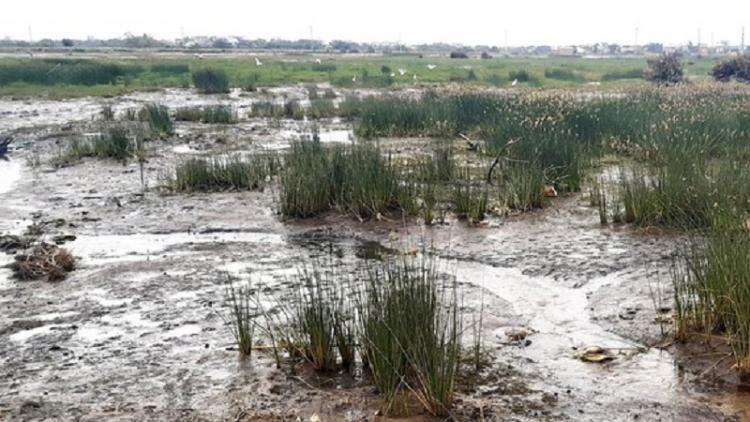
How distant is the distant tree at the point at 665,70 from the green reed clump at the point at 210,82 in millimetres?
20912

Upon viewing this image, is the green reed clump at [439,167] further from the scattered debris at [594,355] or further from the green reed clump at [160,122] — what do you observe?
the green reed clump at [160,122]

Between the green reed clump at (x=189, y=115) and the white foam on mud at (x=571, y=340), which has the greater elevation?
the green reed clump at (x=189, y=115)

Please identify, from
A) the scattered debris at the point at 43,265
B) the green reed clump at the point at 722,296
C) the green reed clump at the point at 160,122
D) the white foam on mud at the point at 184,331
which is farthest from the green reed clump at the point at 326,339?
the green reed clump at the point at 160,122

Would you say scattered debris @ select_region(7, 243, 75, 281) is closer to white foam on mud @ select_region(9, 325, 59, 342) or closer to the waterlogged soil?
the waterlogged soil

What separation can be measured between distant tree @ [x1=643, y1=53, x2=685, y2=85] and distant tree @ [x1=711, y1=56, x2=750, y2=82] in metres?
1.96

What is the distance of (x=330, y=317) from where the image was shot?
5.92 metres

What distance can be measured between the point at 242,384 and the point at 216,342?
1004 mm

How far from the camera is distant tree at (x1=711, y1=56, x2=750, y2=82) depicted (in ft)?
128

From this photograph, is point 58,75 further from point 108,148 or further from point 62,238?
point 62,238

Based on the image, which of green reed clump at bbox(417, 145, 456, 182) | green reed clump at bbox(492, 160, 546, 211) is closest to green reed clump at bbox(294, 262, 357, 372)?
green reed clump at bbox(492, 160, 546, 211)

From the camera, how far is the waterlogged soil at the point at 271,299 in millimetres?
5543

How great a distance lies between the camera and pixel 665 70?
1564 inches

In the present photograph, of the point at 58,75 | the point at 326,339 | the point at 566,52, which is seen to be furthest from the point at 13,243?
the point at 566,52

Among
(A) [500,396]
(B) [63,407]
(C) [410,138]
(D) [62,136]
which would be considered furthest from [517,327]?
(D) [62,136]
